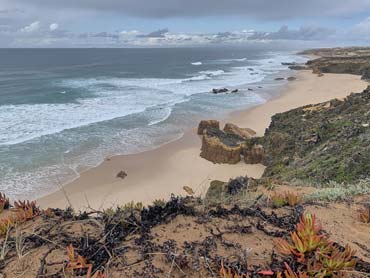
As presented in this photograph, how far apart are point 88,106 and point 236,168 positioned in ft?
61.3

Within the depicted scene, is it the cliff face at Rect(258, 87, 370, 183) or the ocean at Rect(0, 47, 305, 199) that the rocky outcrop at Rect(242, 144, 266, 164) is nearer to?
the cliff face at Rect(258, 87, 370, 183)

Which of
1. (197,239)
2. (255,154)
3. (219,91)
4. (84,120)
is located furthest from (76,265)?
(219,91)

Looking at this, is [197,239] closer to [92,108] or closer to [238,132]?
[238,132]

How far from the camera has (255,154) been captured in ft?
58.6

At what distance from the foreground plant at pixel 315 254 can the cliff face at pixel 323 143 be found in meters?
5.83

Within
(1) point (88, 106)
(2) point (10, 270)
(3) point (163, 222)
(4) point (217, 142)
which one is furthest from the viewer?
(1) point (88, 106)

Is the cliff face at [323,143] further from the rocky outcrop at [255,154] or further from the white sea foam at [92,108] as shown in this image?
the white sea foam at [92,108]

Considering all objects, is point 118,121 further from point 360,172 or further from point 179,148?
point 360,172

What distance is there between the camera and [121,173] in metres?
17.0

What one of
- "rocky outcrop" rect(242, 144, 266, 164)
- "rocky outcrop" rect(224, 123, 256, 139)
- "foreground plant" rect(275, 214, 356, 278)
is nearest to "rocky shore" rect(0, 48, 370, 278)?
"foreground plant" rect(275, 214, 356, 278)

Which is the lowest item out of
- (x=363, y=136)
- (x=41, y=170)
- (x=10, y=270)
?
(x=41, y=170)

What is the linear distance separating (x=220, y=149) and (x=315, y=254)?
15.1 metres

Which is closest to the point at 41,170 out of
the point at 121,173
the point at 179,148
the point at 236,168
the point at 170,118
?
the point at 121,173

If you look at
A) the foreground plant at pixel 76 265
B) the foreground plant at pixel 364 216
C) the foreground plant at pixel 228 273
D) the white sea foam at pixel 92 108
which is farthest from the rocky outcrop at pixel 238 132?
the foreground plant at pixel 76 265
